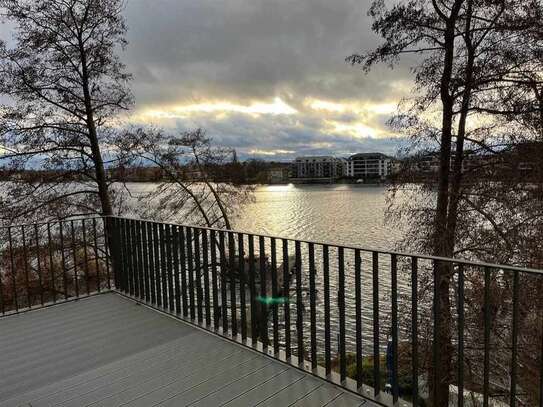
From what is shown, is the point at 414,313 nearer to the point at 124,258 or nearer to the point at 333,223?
the point at 124,258

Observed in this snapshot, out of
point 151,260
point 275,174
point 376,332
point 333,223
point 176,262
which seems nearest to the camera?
point 376,332

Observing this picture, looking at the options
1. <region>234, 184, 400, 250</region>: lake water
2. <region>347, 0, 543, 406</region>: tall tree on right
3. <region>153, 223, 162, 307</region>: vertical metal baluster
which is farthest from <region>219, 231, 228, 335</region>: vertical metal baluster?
<region>234, 184, 400, 250</region>: lake water

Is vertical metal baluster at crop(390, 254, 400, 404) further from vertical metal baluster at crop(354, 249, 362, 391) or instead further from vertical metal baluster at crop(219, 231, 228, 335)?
vertical metal baluster at crop(219, 231, 228, 335)

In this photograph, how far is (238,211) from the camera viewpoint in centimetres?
1451

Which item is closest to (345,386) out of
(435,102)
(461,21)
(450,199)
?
(450,199)

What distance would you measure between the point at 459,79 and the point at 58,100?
27.6ft

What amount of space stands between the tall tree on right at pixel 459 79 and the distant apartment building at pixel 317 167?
19.8 metres

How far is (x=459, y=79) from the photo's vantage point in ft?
22.6

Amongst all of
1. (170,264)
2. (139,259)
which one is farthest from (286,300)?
(139,259)

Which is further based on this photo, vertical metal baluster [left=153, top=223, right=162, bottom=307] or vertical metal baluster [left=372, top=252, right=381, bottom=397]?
vertical metal baluster [left=153, top=223, right=162, bottom=307]

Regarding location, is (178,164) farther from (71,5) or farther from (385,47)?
(385,47)

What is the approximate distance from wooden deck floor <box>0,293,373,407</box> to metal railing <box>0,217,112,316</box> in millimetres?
740

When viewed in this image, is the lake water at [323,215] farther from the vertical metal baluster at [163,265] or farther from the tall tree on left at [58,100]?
the vertical metal baluster at [163,265]

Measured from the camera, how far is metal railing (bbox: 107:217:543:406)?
1.99 metres
